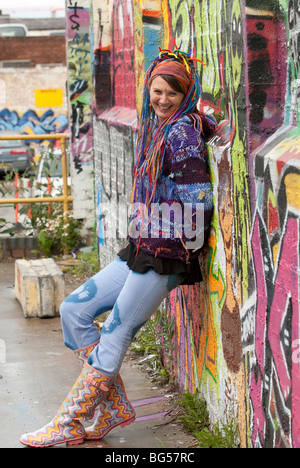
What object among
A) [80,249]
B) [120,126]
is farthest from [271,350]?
[80,249]

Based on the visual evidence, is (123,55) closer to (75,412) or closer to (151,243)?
(151,243)

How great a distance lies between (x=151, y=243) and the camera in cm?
396

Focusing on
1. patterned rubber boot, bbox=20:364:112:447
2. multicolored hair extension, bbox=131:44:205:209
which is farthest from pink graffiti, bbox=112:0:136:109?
patterned rubber boot, bbox=20:364:112:447

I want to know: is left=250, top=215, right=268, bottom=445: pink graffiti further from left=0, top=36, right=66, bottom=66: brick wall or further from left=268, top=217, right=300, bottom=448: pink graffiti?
left=0, top=36, right=66, bottom=66: brick wall

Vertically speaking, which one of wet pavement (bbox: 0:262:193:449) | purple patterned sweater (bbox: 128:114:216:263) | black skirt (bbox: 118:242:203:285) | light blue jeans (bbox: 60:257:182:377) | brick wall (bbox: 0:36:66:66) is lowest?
wet pavement (bbox: 0:262:193:449)

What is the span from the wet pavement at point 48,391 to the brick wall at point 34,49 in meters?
33.4

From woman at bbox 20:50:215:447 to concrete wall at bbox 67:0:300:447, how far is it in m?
0.13

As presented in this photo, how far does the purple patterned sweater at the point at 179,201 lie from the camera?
395 cm

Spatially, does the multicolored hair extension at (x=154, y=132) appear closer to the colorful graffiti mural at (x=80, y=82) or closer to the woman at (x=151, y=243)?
the woman at (x=151, y=243)

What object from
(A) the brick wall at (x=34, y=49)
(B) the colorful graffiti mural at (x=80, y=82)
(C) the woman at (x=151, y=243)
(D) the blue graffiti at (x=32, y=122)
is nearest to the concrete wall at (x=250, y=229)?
(C) the woman at (x=151, y=243)

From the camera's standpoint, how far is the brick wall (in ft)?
127

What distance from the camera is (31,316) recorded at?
7.27 metres

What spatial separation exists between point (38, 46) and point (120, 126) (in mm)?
33310

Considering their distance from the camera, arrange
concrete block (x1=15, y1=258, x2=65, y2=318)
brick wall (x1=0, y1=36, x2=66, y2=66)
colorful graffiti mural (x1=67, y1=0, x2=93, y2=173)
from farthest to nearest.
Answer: brick wall (x1=0, y1=36, x2=66, y2=66), colorful graffiti mural (x1=67, y1=0, x2=93, y2=173), concrete block (x1=15, y1=258, x2=65, y2=318)
